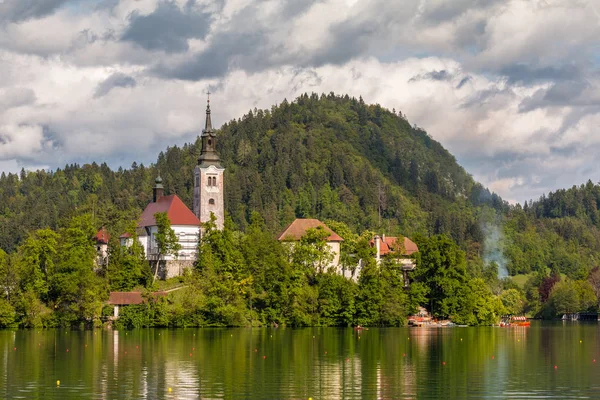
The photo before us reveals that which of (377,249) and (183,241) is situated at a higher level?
(183,241)

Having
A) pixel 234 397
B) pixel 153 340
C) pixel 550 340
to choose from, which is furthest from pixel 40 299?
pixel 234 397

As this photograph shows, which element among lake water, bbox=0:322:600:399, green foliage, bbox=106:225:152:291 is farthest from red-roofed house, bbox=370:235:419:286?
lake water, bbox=0:322:600:399

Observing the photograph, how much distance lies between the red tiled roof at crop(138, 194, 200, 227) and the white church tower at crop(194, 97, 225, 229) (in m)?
5.35

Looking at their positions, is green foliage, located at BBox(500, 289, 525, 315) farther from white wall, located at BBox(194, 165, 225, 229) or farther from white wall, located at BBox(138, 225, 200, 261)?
white wall, located at BBox(138, 225, 200, 261)

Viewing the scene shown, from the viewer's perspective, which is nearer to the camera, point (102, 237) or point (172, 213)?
point (172, 213)

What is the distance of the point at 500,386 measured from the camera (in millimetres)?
54625

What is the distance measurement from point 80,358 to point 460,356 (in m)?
26.5

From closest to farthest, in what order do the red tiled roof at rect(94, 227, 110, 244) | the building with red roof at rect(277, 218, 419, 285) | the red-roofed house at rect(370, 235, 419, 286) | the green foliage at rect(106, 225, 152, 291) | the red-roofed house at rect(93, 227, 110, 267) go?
the green foliage at rect(106, 225, 152, 291), the red-roofed house at rect(370, 235, 419, 286), the building with red roof at rect(277, 218, 419, 285), the red-roofed house at rect(93, 227, 110, 267), the red tiled roof at rect(94, 227, 110, 244)

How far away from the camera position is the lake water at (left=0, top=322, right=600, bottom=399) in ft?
170

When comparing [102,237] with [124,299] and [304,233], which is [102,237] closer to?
[124,299]

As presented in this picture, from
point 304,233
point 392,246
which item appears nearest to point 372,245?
point 392,246

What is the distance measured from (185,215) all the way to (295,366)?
78.6 metres

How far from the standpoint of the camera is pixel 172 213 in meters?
141

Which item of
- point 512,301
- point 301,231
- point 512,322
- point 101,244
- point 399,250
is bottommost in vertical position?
point 512,322
